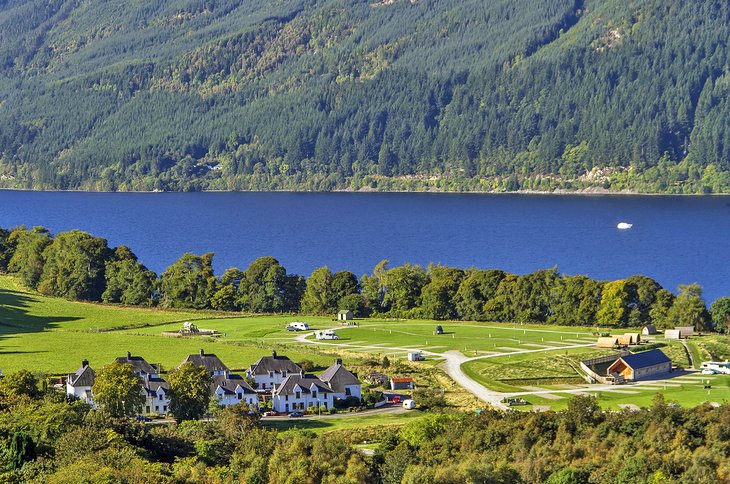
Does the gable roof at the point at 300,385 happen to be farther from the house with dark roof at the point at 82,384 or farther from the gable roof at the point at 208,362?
the house with dark roof at the point at 82,384

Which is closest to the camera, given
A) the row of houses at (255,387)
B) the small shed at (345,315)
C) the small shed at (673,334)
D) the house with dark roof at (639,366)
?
the row of houses at (255,387)

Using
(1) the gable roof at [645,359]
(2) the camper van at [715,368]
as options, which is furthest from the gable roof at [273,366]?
(2) the camper van at [715,368]

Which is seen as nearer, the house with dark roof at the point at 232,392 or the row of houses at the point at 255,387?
the row of houses at the point at 255,387

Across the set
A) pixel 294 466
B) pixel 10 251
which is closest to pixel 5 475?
pixel 294 466

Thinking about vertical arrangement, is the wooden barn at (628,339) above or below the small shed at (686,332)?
below

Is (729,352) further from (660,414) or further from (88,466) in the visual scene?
(88,466)
